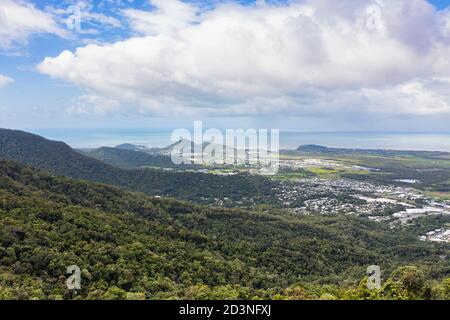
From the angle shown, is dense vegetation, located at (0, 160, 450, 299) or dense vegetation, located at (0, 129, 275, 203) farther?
dense vegetation, located at (0, 129, 275, 203)

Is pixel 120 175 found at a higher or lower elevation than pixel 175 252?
higher

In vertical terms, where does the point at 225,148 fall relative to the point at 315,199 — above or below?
above

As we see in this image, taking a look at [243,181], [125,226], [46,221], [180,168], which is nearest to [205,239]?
[125,226]

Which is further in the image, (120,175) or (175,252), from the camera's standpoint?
(120,175)
